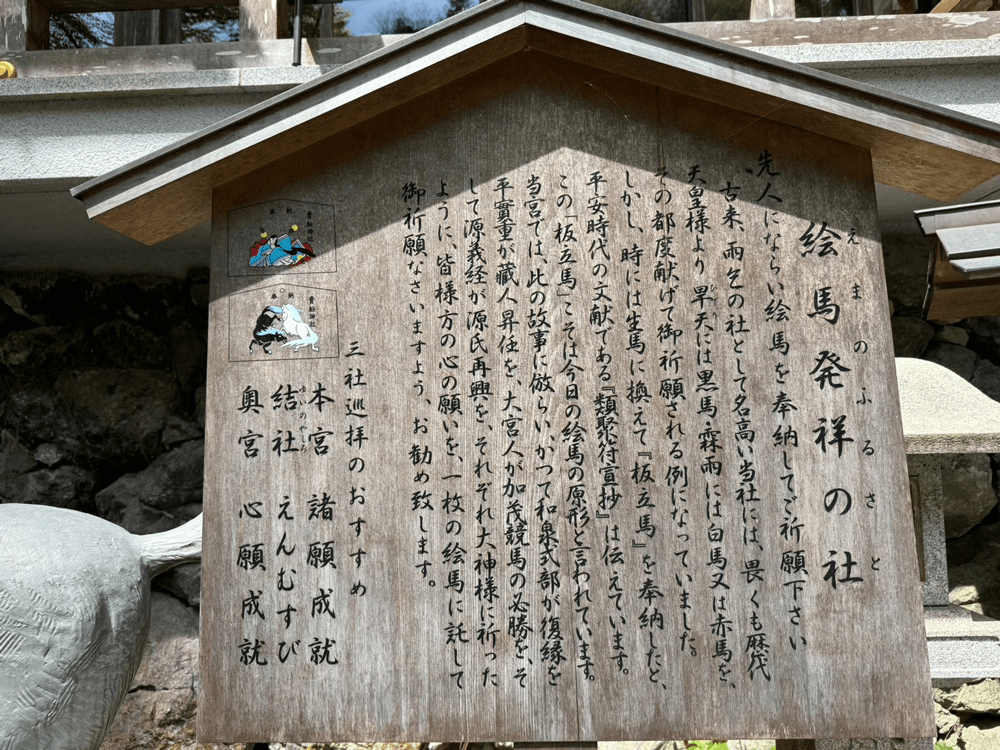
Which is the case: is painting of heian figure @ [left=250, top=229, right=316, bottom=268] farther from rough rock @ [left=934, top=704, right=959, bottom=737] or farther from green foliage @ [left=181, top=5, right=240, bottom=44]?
rough rock @ [left=934, top=704, right=959, bottom=737]

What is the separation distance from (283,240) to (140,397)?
3.76 m

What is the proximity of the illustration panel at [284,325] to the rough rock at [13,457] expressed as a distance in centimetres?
409

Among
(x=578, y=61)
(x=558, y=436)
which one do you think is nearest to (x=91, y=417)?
(x=558, y=436)

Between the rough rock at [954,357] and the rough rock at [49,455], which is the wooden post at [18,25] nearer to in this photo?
the rough rock at [49,455]

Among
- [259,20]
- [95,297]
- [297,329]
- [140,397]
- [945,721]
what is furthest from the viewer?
[95,297]

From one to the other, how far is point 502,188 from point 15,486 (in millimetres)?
4984

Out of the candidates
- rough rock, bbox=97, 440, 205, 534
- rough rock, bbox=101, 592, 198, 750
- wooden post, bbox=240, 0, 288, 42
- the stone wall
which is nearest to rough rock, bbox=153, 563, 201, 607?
the stone wall

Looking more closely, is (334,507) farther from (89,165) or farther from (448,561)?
(89,165)

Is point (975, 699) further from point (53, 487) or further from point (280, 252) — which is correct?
point (53, 487)

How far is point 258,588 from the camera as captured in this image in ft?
9.00

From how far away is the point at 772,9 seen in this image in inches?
159

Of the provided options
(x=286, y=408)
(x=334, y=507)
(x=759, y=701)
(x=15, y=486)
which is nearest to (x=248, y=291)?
(x=286, y=408)

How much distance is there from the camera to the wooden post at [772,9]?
13.2 feet

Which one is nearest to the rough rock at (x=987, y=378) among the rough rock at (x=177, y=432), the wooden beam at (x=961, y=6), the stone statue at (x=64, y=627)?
the wooden beam at (x=961, y=6)
